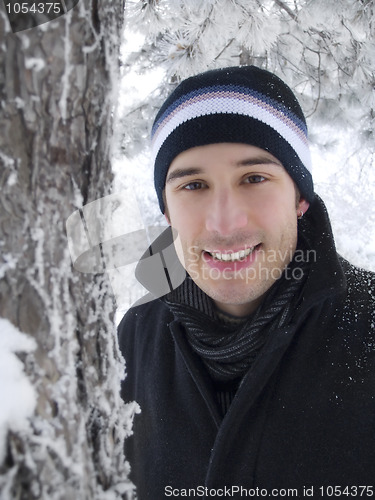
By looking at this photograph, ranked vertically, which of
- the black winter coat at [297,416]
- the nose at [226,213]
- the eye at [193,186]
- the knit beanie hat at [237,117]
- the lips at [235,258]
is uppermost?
the knit beanie hat at [237,117]

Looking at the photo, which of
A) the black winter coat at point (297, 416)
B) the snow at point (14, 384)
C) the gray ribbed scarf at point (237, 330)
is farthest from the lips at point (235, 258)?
the snow at point (14, 384)

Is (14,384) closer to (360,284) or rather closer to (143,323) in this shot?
(360,284)

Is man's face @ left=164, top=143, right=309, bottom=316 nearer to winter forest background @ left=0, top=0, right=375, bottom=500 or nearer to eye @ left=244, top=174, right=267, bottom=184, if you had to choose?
eye @ left=244, top=174, right=267, bottom=184

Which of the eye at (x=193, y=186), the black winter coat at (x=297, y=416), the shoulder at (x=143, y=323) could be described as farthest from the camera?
the shoulder at (x=143, y=323)

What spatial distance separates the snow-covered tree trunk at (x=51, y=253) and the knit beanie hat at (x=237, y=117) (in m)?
0.74

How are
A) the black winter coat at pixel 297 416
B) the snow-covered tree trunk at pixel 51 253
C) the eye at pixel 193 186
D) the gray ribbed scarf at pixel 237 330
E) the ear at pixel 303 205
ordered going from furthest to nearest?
the ear at pixel 303 205
the eye at pixel 193 186
the gray ribbed scarf at pixel 237 330
the black winter coat at pixel 297 416
the snow-covered tree trunk at pixel 51 253

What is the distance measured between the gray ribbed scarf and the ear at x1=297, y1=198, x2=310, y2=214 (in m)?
0.26

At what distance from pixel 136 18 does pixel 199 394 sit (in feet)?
6.97

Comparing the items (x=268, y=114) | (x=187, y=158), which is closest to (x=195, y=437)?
(x=187, y=158)

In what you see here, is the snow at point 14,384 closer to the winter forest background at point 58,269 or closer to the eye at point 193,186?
the winter forest background at point 58,269

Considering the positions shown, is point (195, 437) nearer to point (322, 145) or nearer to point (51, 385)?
point (51, 385)

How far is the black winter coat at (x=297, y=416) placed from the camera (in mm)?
1268

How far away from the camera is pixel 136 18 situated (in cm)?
230

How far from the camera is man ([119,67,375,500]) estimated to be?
1.30 metres
